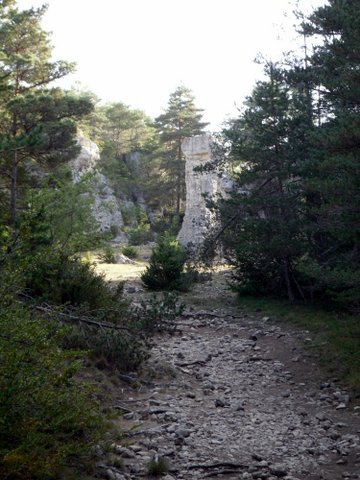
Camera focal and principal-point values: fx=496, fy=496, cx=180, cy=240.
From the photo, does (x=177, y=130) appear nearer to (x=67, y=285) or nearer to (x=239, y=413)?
(x=67, y=285)

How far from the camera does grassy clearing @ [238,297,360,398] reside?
7980 mm

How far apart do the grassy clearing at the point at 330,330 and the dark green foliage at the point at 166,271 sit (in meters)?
2.52

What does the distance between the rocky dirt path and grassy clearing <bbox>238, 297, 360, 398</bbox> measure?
29cm

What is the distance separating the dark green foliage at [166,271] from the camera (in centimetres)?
1627

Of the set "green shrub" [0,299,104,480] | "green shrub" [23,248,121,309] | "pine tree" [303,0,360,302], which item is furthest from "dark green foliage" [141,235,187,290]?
"green shrub" [0,299,104,480]

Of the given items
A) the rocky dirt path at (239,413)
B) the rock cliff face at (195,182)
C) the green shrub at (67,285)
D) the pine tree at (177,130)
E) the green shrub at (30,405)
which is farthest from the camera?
the pine tree at (177,130)

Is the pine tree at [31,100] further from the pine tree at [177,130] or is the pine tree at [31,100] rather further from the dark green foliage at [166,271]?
the pine tree at [177,130]

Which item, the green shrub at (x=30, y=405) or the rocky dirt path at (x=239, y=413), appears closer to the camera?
the green shrub at (x=30, y=405)

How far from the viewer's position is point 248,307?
13.8 m

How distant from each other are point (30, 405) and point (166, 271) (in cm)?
1239

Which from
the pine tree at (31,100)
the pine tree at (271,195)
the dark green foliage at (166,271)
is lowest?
the dark green foliage at (166,271)

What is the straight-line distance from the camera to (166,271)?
16328 millimetres

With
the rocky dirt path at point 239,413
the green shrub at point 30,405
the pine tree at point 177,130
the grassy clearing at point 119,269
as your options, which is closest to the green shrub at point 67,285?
the rocky dirt path at point 239,413

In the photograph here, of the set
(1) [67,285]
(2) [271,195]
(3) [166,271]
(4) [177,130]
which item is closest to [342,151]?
(2) [271,195]
